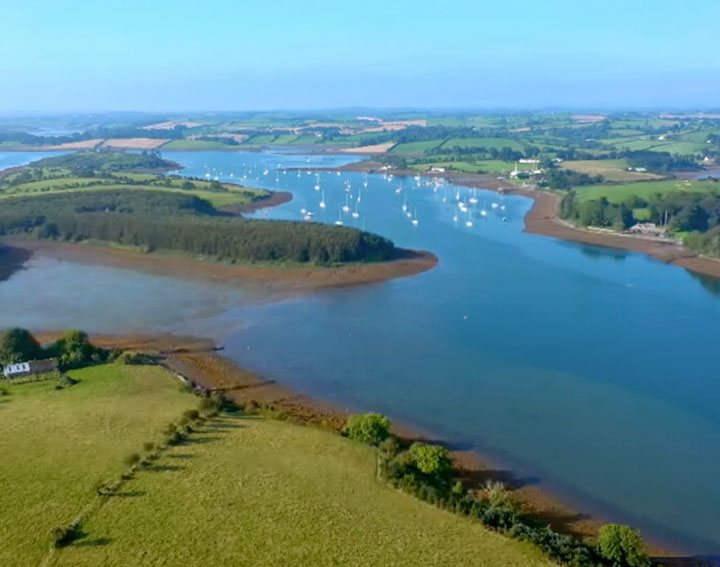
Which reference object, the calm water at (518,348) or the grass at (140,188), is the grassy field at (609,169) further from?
the grass at (140,188)

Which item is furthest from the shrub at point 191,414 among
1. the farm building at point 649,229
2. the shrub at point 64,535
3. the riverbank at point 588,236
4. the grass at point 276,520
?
the farm building at point 649,229

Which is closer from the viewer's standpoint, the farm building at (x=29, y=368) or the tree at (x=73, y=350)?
the farm building at (x=29, y=368)

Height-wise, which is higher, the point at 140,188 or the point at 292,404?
the point at 140,188

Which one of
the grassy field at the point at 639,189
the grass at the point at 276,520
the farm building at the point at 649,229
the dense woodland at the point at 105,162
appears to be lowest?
the grass at the point at 276,520

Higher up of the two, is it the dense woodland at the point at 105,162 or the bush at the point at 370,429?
the dense woodland at the point at 105,162

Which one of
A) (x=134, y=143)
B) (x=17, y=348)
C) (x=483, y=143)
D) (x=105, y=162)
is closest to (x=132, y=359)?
(x=17, y=348)

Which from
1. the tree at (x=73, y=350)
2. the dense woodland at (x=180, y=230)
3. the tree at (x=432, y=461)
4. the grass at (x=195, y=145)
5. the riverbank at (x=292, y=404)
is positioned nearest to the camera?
the riverbank at (x=292, y=404)

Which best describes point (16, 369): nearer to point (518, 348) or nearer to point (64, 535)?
point (64, 535)
